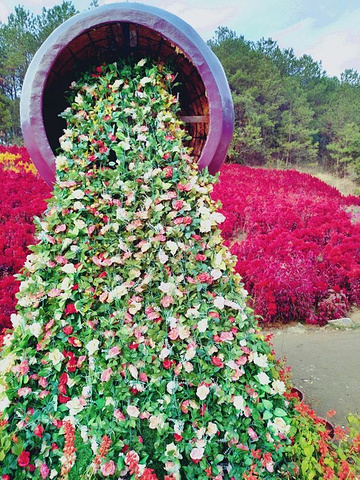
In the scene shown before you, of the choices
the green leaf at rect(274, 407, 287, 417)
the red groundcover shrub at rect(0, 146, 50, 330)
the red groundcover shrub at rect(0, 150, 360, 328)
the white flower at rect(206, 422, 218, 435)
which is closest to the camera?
the white flower at rect(206, 422, 218, 435)

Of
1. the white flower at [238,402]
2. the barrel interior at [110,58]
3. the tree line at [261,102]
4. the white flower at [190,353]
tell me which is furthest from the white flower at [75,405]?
the tree line at [261,102]

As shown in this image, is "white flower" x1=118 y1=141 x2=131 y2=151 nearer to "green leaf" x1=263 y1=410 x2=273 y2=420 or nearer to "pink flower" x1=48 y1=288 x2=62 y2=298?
"pink flower" x1=48 y1=288 x2=62 y2=298

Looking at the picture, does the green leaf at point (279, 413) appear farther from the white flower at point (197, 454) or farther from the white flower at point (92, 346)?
the white flower at point (92, 346)

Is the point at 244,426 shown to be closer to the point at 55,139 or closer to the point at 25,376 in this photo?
the point at 25,376

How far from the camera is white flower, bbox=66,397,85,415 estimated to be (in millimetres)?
1566

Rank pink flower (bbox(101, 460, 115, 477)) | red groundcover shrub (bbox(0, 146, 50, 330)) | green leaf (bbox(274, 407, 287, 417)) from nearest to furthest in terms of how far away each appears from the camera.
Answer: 1. pink flower (bbox(101, 460, 115, 477))
2. green leaf (bbox(274, 407, 287, 417))
3. red groundcover shrub (bbox(0, 146, 50, 330))

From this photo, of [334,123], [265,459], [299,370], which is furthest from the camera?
[334,123]

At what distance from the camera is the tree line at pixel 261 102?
1922 cm

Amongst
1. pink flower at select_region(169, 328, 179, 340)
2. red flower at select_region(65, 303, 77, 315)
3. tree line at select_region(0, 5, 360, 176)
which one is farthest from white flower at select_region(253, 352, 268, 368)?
tree line at select_region(0, 5, 360, 176)

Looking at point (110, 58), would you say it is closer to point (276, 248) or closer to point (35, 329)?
point (35, 329)

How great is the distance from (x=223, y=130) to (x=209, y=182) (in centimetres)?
27

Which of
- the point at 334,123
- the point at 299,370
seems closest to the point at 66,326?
the point at 299,370

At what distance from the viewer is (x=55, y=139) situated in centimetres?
211

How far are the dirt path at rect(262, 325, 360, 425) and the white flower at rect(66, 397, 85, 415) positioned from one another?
154 centimetres
